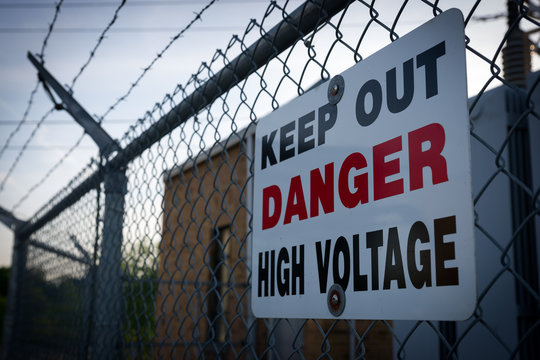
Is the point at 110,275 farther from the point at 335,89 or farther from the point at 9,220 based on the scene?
the point at 9,220

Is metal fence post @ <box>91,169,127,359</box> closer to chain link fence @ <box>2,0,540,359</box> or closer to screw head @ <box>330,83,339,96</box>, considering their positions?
chain link fence @ <box>2,0,540,359</box>

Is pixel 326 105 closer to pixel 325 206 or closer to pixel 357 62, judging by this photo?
pixel 357 62

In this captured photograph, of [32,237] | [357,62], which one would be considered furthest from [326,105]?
[32,237]

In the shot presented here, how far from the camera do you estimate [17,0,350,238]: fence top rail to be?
5.19ft

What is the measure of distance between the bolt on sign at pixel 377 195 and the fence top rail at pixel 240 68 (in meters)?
0.29

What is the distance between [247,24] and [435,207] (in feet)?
3.91

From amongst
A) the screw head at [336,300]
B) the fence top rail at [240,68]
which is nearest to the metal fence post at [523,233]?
the fence top rail at [240,68]

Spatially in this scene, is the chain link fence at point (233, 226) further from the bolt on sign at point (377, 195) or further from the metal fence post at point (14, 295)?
the metal fence post at point (14, 295)

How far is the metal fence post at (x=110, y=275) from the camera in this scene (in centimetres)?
288

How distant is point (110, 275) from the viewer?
2.99 metres

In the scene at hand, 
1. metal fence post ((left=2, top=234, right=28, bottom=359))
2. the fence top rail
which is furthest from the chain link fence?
metal fence post ((left=2, top=234, right=28, bottom=359))

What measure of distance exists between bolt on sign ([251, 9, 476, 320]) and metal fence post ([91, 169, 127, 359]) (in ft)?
5.57

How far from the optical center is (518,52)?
361cm

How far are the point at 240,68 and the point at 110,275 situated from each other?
1.70m
